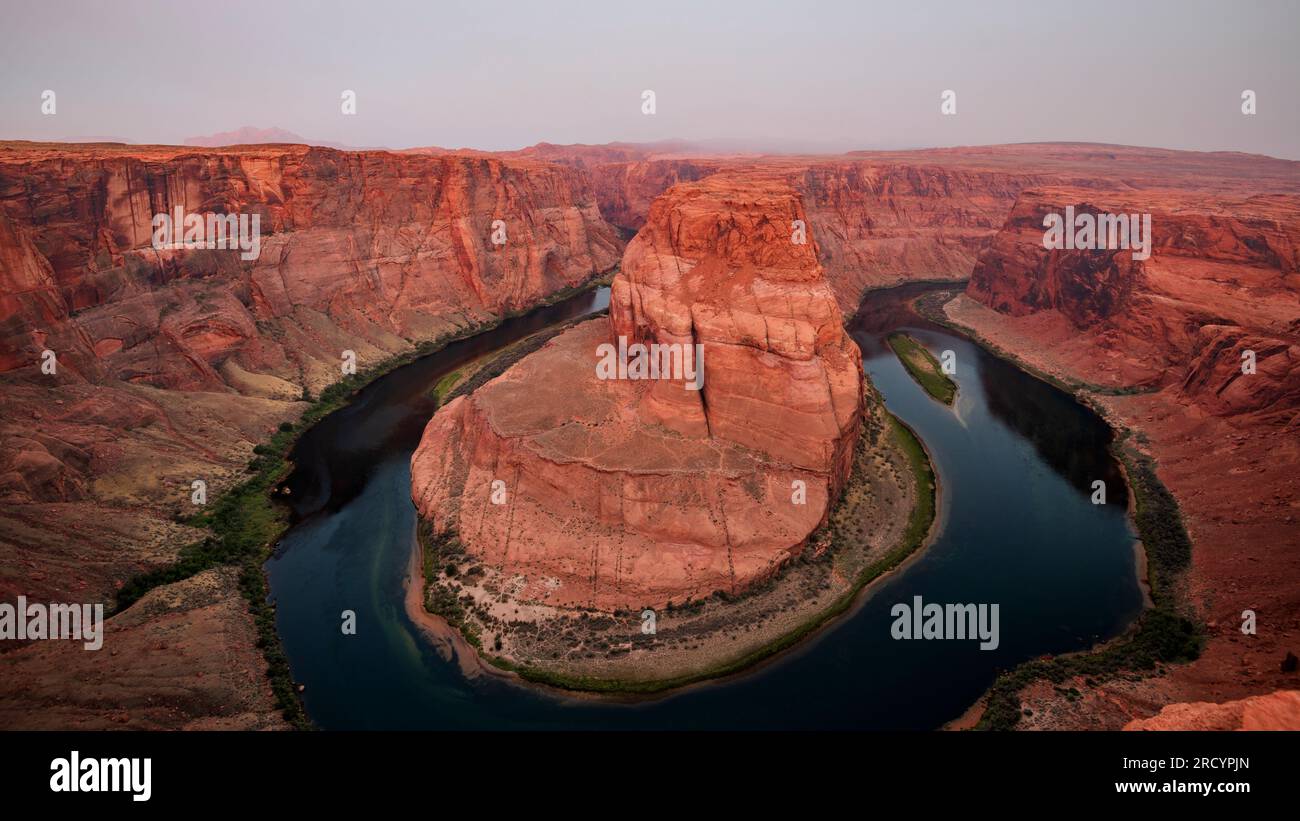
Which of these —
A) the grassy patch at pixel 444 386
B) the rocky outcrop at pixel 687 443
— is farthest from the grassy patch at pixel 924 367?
the grassy patch at pixel 444 386

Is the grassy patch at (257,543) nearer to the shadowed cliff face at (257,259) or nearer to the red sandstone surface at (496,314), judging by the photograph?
the red sandstone surface at (496,314)

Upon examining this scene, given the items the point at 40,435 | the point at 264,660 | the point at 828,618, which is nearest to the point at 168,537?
the point at 40,435

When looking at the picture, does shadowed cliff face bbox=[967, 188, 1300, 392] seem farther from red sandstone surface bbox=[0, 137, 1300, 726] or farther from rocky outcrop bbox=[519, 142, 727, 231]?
rocky outcrop bbox=[519, 142, 727, 231]

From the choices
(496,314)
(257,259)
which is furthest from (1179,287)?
(257,259)

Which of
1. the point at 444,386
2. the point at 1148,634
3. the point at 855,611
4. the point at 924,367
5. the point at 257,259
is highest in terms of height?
the point at 257,259

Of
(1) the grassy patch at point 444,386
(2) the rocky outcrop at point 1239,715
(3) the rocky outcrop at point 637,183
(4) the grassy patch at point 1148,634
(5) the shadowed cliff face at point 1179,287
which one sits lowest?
(4) the grassy patch at point 1148,634

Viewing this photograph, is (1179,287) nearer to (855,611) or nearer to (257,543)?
(855,611)
